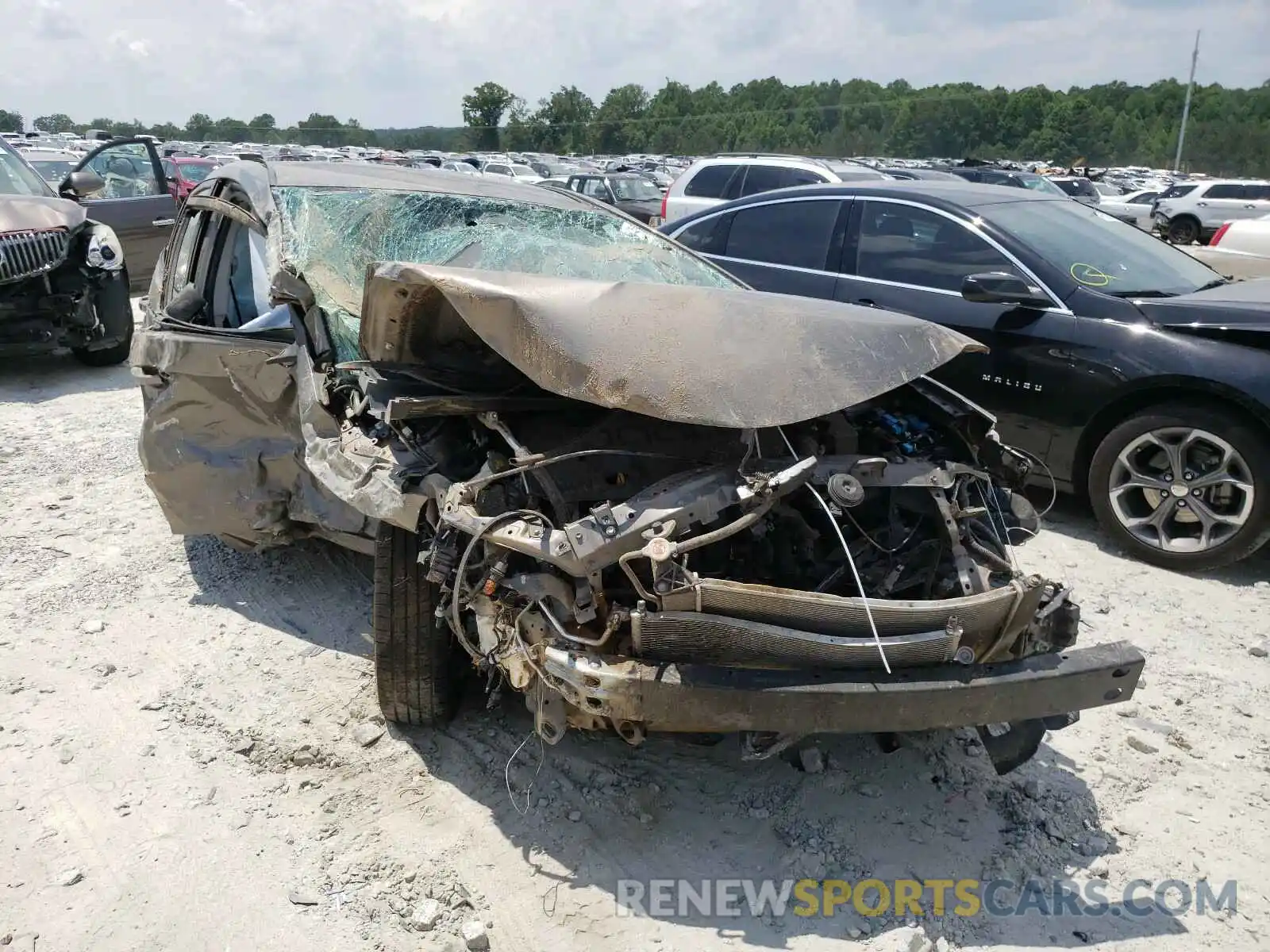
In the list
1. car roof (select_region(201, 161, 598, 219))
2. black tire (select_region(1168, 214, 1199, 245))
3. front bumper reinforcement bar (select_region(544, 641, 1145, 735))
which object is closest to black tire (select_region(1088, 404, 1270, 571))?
front bumper reinforcement bar (select_region(544, 641, 1145, 735))

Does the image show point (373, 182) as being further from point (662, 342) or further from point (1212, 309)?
point (1212, 309)

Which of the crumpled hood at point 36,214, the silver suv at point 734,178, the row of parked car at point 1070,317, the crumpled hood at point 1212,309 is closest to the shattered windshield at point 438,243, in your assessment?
the row of parked car at point 1070,317

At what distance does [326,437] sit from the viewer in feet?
9.93

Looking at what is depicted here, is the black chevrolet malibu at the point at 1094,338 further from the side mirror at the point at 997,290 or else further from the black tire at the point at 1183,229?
the black tire at the point at 1183,229

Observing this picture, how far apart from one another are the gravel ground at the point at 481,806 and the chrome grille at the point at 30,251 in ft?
12.8

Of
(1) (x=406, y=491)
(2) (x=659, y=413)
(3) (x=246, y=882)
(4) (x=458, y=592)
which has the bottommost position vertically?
(3) (x=246, y=882)

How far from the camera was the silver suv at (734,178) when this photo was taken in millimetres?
11602

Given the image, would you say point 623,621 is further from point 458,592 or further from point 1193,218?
point 1193,218

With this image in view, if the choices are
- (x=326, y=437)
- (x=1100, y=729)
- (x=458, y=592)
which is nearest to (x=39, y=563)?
(x=326, y=437)

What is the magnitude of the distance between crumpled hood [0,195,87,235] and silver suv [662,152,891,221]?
262 inches

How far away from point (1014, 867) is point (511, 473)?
69.5 inches

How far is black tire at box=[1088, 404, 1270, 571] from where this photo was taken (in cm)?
408

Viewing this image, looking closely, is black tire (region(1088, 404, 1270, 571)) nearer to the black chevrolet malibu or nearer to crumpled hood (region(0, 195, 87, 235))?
the black chevrolet malibu

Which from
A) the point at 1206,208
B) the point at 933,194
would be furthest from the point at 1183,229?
the point at 933,194
